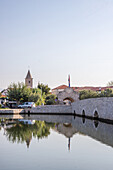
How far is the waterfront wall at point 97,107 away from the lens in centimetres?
2390

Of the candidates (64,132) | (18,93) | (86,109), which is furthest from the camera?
(18,93)

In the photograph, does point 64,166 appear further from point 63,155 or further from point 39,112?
point 39,112

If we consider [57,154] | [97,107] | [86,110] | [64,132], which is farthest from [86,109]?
[57,154]

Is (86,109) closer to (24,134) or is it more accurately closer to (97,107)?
(97,107)

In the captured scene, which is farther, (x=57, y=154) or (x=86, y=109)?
(x=86, y=109)

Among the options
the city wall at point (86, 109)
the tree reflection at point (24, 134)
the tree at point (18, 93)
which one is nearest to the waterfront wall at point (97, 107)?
the city wall at point (86, 109)

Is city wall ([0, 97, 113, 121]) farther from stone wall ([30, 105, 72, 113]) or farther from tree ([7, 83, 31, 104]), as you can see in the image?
tree ([7, 83, 31, 104])

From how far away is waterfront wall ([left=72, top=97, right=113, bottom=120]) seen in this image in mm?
23895

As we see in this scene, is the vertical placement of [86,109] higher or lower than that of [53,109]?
higher

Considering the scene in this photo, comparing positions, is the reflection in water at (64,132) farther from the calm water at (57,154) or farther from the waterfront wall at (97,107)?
the waterfront wall at (97,107)

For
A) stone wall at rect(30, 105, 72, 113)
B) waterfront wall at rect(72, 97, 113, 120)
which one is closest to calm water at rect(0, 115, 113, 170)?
waterfront wall at rect(72, 97, 113, 120)

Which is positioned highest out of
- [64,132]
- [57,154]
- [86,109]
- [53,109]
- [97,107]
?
[97,107]

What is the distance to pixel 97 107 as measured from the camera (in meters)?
27.8


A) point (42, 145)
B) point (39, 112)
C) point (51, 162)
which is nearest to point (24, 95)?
point (39, 112)
